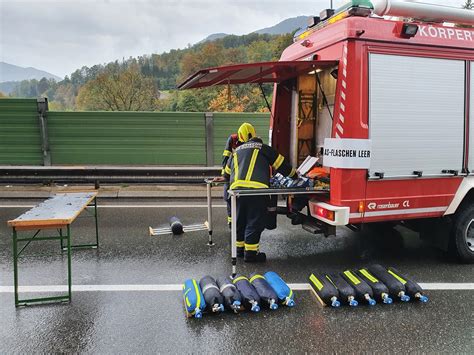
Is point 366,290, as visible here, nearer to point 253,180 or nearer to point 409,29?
point 253,180

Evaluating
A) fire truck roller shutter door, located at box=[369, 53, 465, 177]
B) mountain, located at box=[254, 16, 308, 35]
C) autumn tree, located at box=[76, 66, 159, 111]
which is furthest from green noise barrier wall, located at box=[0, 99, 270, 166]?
autumn tree, located at box=[76, 66, 159, 111]

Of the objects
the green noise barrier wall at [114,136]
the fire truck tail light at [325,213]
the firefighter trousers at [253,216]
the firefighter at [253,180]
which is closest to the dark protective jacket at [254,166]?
the firefighter at [253,180]

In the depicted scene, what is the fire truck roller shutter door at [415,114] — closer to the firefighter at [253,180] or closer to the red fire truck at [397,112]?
the red fire truck at [397,112]

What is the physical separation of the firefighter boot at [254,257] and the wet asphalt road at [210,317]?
0.11 meters

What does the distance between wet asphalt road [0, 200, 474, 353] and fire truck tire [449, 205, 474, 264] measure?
17cm

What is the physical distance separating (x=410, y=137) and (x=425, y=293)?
1.77 meters

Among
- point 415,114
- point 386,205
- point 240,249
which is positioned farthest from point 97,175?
point 415,114

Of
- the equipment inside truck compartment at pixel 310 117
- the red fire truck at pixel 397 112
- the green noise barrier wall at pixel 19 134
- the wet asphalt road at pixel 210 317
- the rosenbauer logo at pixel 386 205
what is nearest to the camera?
the wet asphalt road at pixel 210 317

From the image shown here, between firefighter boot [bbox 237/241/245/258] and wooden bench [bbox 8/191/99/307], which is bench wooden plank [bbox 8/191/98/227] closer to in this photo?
wooden bench [bbox 8/191/99/307]

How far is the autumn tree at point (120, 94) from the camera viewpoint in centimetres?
2680

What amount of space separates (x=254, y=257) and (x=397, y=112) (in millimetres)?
2506

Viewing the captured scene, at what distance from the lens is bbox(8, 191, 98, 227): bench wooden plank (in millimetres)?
3898

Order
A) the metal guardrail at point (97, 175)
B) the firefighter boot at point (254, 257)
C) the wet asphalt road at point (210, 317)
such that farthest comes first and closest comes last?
the metal guardrail at point (97, 175)
the firefighter boot at point (254, 257)
the wet asphalt road at point (210, 317)

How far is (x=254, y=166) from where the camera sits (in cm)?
519
